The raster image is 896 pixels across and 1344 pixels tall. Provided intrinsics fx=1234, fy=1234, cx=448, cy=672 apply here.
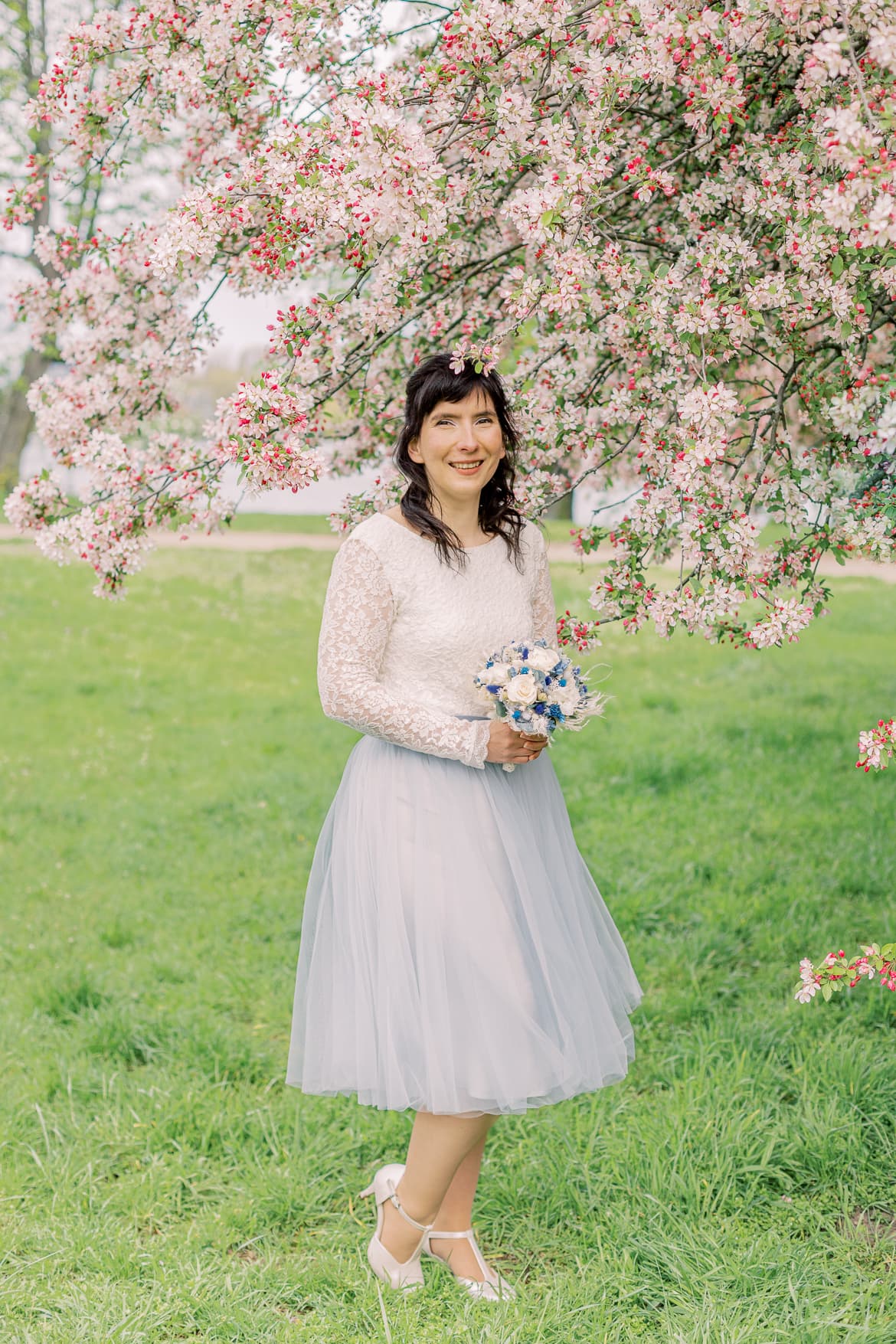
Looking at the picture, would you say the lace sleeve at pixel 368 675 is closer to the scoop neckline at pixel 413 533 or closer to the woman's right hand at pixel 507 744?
the woman's right hand at pixel 507 744

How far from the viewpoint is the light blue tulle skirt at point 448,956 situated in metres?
3.06

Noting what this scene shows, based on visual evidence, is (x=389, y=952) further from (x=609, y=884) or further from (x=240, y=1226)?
(x=609, y=884)

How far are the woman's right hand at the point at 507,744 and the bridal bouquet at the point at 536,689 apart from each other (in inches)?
1.2

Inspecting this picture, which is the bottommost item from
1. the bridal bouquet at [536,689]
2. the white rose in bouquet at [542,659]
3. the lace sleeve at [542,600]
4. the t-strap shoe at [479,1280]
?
the t-strap shoe at [479,1280]

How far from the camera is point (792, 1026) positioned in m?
4.57

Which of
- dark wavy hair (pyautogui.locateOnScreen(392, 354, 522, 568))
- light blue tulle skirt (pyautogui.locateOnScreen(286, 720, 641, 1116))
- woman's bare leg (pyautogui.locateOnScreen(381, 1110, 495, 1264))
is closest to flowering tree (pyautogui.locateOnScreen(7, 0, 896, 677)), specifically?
dark wavy hair (pyautogui.locateOnScreen(392, 354, 522, 568))

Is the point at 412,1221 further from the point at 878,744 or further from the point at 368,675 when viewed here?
the point at 878,744

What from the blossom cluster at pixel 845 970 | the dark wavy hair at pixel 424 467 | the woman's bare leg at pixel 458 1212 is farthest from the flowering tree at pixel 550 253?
the woman's bare leg at pixel 458 1212

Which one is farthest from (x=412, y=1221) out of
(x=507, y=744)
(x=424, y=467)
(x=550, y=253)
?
(x=550, y=253)

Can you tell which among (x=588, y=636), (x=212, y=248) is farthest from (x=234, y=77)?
(x=588, y=636)

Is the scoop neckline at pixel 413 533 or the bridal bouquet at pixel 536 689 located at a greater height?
the scoop neckline at pixel 413 533

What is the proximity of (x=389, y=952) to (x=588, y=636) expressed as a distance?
120cm

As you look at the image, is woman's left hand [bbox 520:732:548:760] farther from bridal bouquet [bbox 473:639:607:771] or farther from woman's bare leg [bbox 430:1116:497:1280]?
woman's bare leg [bbox 430:1116:497:1280]

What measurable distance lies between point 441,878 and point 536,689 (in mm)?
541
